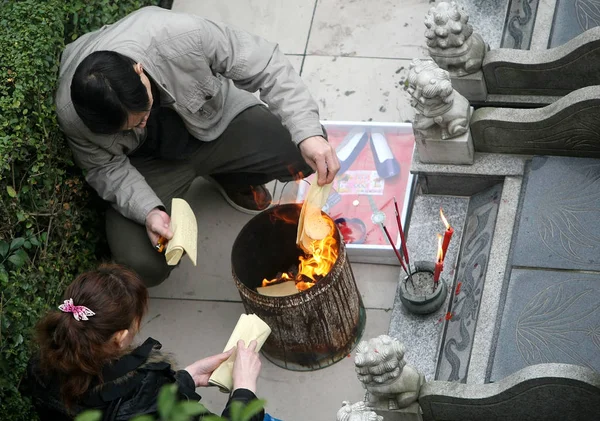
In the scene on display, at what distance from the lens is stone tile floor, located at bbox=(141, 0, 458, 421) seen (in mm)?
4953

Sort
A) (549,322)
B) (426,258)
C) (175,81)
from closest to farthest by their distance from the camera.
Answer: (549,322), (175,81), (426,258)

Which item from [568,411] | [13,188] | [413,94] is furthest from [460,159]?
[13,188]

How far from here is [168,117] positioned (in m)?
4.95

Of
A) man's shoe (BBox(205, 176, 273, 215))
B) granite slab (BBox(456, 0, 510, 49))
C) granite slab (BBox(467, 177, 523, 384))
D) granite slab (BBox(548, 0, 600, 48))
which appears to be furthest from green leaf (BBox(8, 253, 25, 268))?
granite slab (BBox(548, 0, 600, 48))

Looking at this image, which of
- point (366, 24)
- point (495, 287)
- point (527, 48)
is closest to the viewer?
point (495, 287)

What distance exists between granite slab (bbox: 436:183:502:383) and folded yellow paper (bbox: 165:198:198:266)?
1265 millimetres

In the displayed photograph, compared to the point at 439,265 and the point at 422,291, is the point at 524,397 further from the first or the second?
the point at 422,291

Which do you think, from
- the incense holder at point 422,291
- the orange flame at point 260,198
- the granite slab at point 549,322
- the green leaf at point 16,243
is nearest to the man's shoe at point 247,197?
the orange flame at point 260,198

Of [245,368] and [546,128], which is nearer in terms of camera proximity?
[245,368]

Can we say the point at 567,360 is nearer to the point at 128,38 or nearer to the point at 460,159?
the point at 460,159

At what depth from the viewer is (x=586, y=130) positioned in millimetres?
4633

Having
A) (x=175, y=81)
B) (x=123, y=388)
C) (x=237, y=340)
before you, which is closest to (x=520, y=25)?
(x=175, y=81)

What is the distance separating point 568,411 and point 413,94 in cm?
159

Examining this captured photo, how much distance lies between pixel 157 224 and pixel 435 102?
4.78 feet
